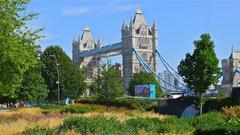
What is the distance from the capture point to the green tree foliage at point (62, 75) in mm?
85562

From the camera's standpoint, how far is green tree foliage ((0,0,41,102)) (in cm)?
2564

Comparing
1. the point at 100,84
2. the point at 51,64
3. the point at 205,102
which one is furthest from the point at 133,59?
the point at 205,102

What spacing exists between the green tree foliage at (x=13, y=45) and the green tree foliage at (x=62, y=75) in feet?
184

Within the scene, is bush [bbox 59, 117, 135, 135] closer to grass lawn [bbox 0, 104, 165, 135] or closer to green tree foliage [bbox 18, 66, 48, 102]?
grass lawn [bbox 0, 104, 165, 135]

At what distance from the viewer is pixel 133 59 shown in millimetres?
189875

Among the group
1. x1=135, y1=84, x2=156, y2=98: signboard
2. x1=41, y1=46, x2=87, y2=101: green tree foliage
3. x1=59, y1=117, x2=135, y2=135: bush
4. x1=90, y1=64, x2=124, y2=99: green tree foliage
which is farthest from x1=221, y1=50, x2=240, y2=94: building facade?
x1=59, y1=117, x2=135, y2=135: bush

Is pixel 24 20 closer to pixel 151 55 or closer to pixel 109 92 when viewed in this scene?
pixel 109 92

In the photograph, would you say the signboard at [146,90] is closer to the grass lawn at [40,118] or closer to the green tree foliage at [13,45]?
the grass lawn at [40,118]

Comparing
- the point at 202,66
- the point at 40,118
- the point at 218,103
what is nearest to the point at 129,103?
the point at 218,103

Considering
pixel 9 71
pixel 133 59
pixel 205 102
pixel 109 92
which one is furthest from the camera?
pixel 133 59

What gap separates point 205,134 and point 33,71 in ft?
185

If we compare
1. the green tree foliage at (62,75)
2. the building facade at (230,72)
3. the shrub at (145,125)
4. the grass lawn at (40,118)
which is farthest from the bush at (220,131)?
the building facade at (230,72)

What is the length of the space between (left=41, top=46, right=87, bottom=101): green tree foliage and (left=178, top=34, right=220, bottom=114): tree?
166ft

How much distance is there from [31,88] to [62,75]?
1927 centimetres
